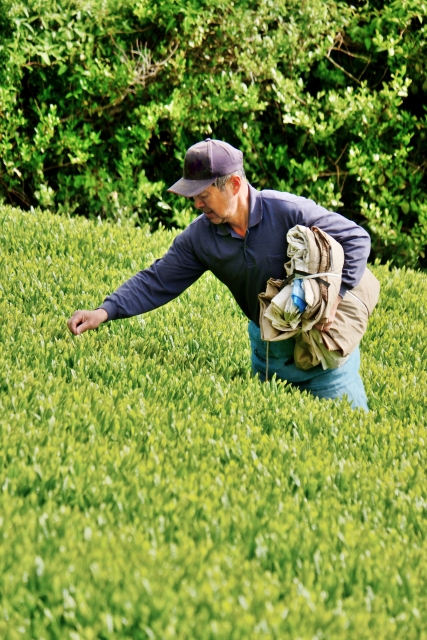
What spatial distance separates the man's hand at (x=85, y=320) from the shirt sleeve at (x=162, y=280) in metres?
0.19

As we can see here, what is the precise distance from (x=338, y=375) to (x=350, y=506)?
1.52 meters

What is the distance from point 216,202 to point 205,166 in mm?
212

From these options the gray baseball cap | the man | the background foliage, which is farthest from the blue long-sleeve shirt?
the background foliage

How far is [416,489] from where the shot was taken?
3344mm

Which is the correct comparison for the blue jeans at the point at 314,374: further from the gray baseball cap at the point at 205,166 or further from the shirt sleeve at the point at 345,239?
the gray baseball cap at the point at 205,166

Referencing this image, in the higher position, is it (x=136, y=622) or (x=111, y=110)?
(x=136, y=622)

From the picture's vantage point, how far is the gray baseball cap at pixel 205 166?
12.9ft

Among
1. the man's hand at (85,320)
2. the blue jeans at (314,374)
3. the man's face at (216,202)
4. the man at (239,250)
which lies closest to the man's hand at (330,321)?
the man at (239,250)

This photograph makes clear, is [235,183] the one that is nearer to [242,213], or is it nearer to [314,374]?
[242,213]

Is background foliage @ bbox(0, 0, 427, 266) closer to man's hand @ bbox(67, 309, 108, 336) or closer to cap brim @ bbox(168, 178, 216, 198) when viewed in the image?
man's hand @ bbox(67, 309, 108, 336)

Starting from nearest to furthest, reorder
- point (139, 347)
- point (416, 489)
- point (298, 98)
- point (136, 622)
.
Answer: point (136, 622) → point (416, 489) → point (139, 347) → point (298, 98)

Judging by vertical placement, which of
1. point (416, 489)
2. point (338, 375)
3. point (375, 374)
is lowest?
point (375, 374)

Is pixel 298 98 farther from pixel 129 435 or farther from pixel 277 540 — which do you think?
pixel 277 540

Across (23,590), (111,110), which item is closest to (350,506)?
(23,590)
